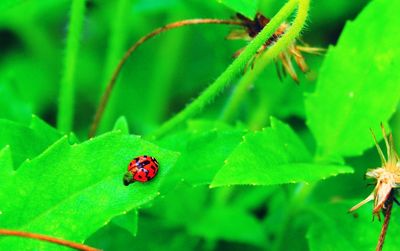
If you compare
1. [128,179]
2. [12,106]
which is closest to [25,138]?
[128,179]

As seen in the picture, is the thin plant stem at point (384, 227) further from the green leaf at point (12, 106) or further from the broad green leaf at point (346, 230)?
the green leaf at point (12, 106)

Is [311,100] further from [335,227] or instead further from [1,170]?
[1,170]

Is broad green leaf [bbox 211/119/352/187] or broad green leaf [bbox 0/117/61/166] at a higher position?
broad green leaf [bbox 0/117/61/166]

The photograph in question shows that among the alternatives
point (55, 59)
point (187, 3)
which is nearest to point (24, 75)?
point (55, 59)

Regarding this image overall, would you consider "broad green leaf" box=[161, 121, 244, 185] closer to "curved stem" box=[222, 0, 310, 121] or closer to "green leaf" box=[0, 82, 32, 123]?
"curved stem" box=[222, 0, 310, 121]

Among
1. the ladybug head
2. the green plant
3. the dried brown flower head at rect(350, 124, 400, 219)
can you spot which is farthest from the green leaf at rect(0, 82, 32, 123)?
the dried brown flower head at rect(350, 124, 400, 219)

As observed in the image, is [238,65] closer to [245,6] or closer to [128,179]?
[245,6]
